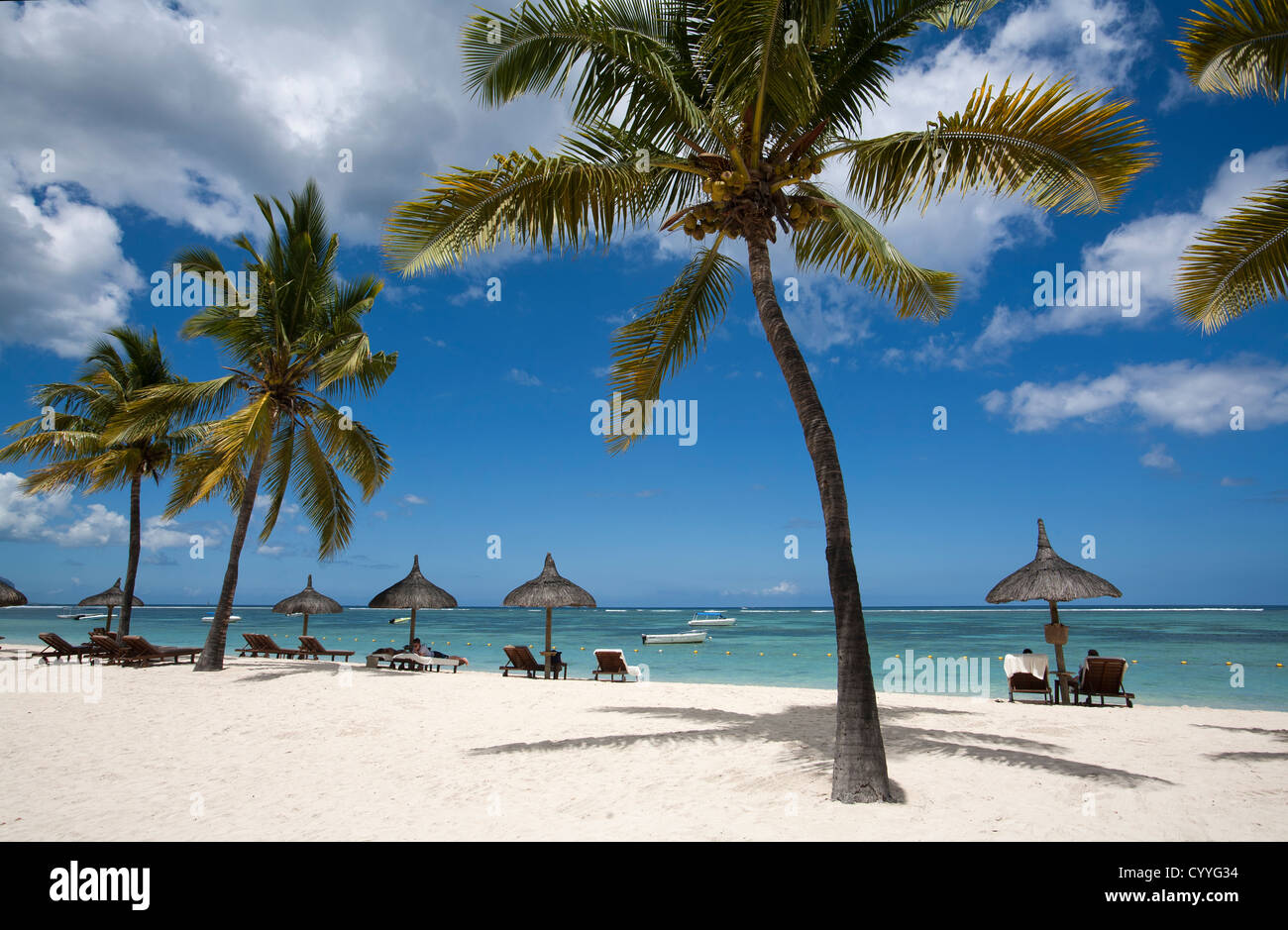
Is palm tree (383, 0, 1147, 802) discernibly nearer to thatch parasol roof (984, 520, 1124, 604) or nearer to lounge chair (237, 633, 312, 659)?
thatch parasol roof (984, 520, 1124, 604)

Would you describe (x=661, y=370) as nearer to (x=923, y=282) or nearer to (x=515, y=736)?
(x=923, y=282)

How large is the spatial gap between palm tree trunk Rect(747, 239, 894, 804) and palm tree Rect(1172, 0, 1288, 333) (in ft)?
14.1

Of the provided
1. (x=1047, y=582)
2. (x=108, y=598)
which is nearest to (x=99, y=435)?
(x=108, y=598)

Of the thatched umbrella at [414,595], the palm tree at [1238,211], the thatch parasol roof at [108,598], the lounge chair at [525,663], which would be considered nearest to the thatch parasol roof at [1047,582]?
the palm tree at [1238,211]

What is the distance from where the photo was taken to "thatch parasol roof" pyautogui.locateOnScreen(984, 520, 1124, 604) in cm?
1127

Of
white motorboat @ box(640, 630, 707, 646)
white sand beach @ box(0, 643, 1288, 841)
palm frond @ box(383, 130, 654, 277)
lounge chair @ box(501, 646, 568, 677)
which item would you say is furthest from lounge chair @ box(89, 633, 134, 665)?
white motorboat @ box(640, 630, 707, 646)

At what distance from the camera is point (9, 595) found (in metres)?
19.6

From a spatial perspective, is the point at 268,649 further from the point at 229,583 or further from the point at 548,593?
the point at 548,593

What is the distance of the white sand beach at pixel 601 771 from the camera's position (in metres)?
4.47

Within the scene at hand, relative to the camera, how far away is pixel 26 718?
879 cm

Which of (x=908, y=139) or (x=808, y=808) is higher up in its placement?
(x=908, y=139)
